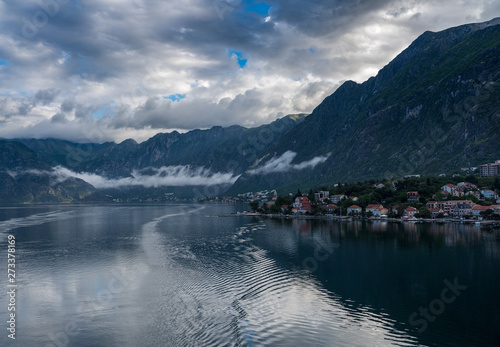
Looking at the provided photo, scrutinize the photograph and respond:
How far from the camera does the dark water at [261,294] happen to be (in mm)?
28266

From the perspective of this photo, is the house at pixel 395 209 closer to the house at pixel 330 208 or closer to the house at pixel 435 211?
the house at pixel 435 211

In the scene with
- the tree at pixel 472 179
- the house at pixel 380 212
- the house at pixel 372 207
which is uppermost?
the tree at pixel 472 179

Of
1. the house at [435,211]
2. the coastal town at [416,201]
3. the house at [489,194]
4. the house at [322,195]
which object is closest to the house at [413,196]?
the coastal town at [416,201]

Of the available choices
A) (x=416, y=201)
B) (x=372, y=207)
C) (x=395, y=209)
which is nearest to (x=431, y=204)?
(x=416, y=201)

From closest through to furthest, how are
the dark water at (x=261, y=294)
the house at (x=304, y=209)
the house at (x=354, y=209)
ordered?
the dark water at (x=261, y=294) → the house at (x=354, y=209) → the house at (x=304, y=209)

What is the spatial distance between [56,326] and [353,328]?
1019 inches

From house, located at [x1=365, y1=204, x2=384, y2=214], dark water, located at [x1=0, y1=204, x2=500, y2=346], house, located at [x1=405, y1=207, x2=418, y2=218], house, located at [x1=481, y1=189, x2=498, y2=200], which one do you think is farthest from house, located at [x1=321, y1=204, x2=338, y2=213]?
dark water, located at [x1=0, y1=204, x2=500, y2=346]

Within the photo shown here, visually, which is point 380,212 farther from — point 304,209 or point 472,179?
point 472,179

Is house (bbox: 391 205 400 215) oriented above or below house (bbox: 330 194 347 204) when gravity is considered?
below

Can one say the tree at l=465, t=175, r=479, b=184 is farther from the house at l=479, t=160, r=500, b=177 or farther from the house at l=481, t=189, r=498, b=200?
the house at l=479, t=160, r=500, b=177

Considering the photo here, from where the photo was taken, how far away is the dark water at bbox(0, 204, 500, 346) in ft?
92.7

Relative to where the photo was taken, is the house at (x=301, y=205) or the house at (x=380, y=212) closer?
the house at (x=380, y=212)

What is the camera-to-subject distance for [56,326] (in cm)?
3089

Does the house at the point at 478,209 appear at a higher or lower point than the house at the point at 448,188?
lower
